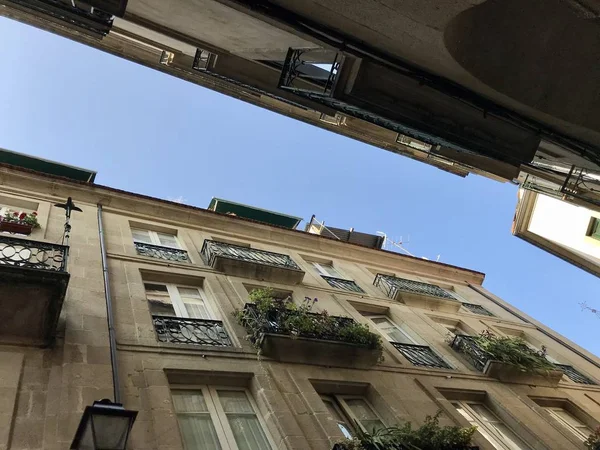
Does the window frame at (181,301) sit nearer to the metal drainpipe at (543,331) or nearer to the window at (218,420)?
the window at (218,420)

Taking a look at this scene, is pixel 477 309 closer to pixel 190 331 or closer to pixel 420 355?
pixel 420 355

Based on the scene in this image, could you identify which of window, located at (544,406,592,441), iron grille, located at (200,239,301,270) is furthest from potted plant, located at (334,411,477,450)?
iron grille, located at (200,239,301,270)

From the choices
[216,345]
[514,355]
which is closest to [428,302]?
[514,355]

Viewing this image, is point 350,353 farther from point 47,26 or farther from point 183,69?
point 47,26

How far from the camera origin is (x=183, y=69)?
35.6 ft

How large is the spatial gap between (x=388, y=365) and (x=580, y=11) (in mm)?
7116

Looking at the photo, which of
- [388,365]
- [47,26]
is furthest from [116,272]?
[388,365]

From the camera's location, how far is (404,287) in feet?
47.1

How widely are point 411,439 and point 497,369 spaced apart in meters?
4.93

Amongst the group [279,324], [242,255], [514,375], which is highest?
[242,255]

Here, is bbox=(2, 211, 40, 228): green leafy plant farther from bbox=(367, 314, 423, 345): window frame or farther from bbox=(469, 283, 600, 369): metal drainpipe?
bbox=(469, 283, 600, 369): metal drainpipe

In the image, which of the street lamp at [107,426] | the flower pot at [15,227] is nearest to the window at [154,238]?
the flower pot at [15,227]

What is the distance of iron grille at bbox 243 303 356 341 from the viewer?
8.81 meters

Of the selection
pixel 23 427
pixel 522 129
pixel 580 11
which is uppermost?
pixel 580 11
